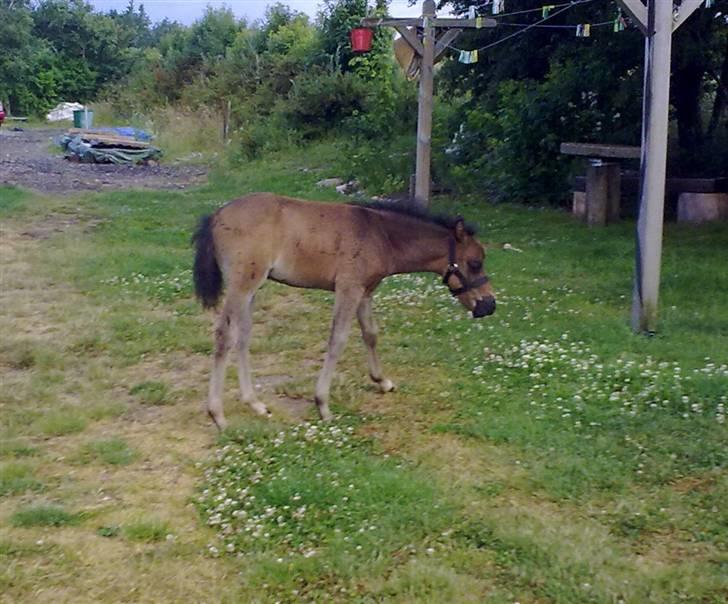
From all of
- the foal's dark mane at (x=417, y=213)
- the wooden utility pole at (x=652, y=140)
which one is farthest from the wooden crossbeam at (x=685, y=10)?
the foal's dark mane at (x=417, y=213)

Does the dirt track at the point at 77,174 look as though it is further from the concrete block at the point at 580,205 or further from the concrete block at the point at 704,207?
the concrete block at the point at 704,207

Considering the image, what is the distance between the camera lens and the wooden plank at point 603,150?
1344cm

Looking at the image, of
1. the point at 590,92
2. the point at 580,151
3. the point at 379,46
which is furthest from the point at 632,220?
the point at 379,46

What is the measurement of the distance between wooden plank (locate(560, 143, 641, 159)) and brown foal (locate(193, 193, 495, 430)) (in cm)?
729

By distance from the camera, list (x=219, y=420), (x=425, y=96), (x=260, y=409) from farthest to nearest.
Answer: (x=425, y=96) < (x=260, y=409) < (x=219, y=420)

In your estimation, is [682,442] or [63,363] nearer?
[682,442]

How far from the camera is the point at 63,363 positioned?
782 centimetres

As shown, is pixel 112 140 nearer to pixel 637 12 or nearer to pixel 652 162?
pixel 637 12

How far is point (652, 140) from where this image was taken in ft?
27.5

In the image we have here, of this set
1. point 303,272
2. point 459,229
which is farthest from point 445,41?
point 303,272

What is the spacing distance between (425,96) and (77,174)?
11960mm

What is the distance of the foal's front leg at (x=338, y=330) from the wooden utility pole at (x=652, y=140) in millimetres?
3053

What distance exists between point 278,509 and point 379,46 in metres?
25.0

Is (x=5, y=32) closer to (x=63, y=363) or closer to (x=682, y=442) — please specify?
(x=63, y=363)
